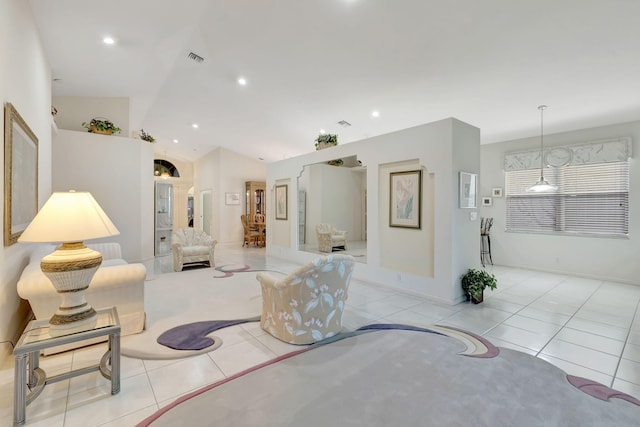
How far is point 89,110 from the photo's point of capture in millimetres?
6020

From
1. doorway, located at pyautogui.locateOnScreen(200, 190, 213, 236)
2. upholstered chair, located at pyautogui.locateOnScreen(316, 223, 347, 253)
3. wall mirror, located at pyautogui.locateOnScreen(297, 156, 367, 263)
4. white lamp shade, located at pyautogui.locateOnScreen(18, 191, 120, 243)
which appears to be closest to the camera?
white lamp shade, located at pyautogui.locateOnScreen(18, 191, 120, 243)

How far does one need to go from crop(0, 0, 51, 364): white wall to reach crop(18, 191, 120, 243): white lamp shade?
771mm

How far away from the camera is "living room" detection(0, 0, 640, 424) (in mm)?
2799

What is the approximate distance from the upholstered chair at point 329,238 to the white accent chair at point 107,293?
3820 mm

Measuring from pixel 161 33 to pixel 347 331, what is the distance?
4.63 m

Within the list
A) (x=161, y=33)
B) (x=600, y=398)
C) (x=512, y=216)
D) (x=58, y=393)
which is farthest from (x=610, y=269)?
(x=161, y=33)

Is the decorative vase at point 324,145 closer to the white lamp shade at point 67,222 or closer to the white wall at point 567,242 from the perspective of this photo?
the white wall at point 567,242

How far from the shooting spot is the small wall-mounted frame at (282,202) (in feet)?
23.2

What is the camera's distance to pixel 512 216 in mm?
6164

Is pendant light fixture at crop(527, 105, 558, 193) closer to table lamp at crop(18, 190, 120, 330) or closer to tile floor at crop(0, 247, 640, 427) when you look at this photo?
tile floor at crop(0, 247, 640, 427)

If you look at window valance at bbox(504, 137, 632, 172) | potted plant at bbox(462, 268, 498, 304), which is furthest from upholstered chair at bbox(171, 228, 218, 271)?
window valance at bbox(504, 137, 632, 172)

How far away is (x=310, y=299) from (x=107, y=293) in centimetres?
196

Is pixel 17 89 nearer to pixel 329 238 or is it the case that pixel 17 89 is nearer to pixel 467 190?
pixel 329 238

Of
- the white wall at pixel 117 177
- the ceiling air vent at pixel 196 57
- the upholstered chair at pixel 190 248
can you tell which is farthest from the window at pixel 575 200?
the white wall at pixel 117 177
